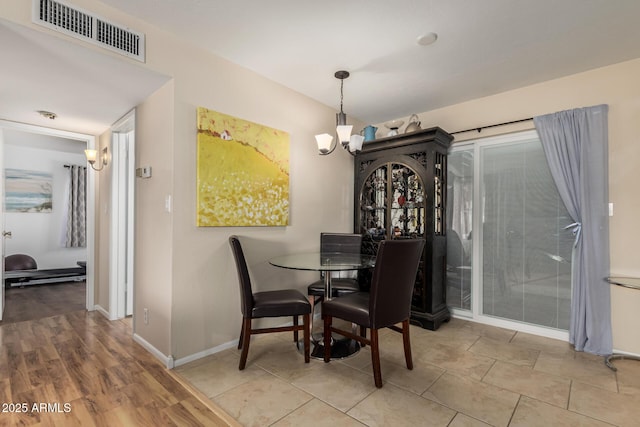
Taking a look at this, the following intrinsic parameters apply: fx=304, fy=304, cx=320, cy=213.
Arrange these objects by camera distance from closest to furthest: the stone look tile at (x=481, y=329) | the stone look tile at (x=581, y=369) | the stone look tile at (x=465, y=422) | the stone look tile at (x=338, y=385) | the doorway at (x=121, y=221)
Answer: the stone look tile at (x=465, y=422) < the stone look tile at (x=338, y=385) < the stone look tile at (x=581, y=369) < the stone look tile at (x=481, y=329) < the doorway at (x=121, y=221)

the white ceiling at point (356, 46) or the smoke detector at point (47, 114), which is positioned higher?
the white ceiling at point (356, 46)

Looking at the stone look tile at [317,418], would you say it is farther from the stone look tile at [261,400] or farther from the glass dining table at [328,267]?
the glass dining table at [328,267]

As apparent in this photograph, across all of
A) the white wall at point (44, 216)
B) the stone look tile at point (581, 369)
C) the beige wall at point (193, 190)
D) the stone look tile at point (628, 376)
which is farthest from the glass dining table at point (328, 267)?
the white wall at point (44, 216)

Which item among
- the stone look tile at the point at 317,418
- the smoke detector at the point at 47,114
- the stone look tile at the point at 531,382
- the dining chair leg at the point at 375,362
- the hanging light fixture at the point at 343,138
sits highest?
the smoke detector at the point at 47,114

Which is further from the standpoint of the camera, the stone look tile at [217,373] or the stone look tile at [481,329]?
the stone look tile at [481,329]

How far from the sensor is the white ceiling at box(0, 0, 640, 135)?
196cm

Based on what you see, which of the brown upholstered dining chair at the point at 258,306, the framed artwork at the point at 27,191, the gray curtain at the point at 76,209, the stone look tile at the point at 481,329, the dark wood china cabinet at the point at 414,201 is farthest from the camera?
the gray curtain at the point at 76,209

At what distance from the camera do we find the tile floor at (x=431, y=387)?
5.75 ft

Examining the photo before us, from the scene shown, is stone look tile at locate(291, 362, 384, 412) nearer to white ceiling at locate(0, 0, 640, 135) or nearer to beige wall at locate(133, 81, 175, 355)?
beige wall at locate(133, 81, 175, 355)

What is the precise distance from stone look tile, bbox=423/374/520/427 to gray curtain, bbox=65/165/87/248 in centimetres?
659

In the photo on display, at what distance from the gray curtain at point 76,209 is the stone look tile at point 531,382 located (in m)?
6.88

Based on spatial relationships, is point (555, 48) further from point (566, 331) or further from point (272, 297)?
point (272, 297)

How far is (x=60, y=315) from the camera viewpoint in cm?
354

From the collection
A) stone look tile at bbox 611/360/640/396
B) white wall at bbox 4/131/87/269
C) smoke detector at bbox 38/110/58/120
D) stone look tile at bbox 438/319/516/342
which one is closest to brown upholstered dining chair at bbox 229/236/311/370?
stone look tile at bbox 438/319/516/342
